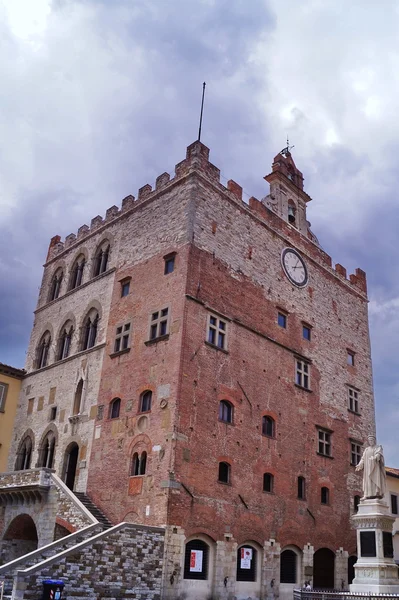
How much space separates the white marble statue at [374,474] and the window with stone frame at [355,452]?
10981 mm

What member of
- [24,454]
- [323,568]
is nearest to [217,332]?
[323,568]

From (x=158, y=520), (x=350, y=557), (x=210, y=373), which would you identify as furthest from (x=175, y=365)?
(x=350, y=557)

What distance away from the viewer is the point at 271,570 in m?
25.7

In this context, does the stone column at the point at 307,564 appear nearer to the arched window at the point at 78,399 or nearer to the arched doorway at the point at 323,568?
the arched doorway at the point at 323,568

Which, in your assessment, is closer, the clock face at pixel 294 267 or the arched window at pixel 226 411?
the arched window at pixel 226 411

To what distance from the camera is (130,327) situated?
2831cm

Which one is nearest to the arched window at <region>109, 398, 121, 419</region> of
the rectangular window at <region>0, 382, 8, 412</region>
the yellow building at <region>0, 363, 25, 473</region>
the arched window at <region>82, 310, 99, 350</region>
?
the arched window at <region>82, 310, 99, 350</region>

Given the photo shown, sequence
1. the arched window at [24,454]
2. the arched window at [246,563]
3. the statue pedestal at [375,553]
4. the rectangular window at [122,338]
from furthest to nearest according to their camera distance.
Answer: the arched window at [24,454], the rectangular window at [122,338], the arched window at [246,563], the statue pedestal at [375,553]

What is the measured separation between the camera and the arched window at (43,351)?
113 feet

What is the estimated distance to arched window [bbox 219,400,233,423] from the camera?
85.0 feet

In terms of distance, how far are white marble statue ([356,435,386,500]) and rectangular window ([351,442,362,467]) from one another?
36.0 feet

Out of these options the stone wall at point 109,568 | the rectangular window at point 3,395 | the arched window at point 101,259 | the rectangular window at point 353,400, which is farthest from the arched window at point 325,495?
the rectangular window at point 3,395

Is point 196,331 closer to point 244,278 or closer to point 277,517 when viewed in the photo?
point 244,278

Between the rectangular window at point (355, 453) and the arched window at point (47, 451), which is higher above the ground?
the rectangular window at point (355, 453)
